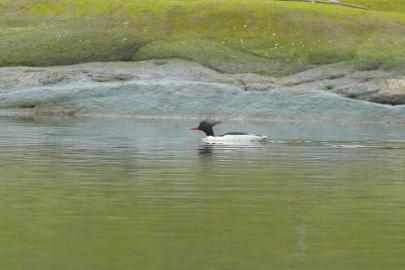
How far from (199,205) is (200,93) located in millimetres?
39882

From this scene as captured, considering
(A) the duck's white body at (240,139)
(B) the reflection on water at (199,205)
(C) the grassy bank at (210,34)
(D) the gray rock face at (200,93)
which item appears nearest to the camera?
(B) the reflection on water at (199,205)

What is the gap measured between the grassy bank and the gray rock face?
2422 mm

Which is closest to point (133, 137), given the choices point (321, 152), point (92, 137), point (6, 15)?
point (92, 137)

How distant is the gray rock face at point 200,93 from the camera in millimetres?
60531

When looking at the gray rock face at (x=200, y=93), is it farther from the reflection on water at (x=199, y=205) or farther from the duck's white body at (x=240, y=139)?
the reflection on water at (x=199, y=205)

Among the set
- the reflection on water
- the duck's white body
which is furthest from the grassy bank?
the reflection on water

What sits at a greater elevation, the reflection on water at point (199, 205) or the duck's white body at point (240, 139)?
the duck's white body at point (240, 139)

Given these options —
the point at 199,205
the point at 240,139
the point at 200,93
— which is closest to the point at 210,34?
the point at 200,93

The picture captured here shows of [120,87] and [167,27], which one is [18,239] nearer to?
[120,87]

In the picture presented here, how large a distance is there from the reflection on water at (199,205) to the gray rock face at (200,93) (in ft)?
62.5

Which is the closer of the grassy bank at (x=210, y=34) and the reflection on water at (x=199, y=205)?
the reflection on water at (x=199, y=205)

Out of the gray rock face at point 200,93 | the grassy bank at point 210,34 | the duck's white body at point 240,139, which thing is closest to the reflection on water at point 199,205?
the duck's white body at point 240,139

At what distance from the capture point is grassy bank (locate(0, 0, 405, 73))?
7025cm

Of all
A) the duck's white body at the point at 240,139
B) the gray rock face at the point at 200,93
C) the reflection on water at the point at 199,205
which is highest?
the gray rock face at the point at 200,93
